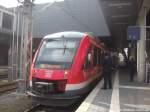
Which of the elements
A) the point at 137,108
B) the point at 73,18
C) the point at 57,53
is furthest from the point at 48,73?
the point at 73,18

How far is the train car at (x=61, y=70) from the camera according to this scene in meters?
9.19

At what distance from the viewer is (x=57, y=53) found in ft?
33.2

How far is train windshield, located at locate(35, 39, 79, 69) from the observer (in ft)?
32.0

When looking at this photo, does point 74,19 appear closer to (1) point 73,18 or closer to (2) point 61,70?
(1) point 73,18

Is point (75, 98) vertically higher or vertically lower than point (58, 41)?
lower

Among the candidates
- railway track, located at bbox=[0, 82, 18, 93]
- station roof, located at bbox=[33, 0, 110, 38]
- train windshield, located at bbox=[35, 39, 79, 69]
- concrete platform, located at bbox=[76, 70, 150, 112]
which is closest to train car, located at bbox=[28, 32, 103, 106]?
train windshield, located at bbox=[35, 39, 79, 69]

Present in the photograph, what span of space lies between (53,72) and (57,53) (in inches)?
37.7

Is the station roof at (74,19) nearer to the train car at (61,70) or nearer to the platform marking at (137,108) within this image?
the train car at (61,70)

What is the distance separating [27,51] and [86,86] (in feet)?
10.7

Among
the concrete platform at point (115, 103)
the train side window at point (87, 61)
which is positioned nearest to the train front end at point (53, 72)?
the train side window at point (87, 61)

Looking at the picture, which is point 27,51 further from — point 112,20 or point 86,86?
point 112,20

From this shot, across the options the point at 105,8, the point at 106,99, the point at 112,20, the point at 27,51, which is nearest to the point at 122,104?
the point at 106,99

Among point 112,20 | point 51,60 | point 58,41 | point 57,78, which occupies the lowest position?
point 57,78

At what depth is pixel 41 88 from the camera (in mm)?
9289
